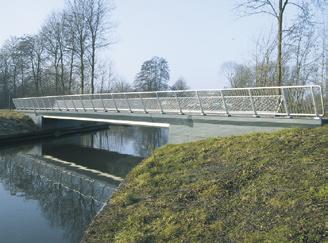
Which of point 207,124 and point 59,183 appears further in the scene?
point 59,183

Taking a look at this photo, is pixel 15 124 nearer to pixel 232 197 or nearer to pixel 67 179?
pixel 67 179

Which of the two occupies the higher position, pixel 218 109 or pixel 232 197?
pixel 218 109

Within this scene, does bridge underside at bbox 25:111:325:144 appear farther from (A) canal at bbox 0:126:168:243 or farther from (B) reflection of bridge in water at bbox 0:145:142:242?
(B) reflection of bridge in water at bbox 0:145:142:242

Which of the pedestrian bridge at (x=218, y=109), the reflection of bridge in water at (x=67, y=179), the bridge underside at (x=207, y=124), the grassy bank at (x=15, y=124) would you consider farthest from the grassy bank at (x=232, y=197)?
the grassy bank at (x=15, y=124)

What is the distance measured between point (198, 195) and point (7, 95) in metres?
51.3

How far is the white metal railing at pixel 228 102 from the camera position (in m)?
13.5

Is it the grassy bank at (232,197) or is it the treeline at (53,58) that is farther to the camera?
the treeline at (53,58)

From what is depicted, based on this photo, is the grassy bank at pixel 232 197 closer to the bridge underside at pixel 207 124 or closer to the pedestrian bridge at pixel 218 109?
the bridge underside at pixel 207 124

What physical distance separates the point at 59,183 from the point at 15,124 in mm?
17031

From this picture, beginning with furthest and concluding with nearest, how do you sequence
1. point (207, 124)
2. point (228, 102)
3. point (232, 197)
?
point (207, 124)
point (228, 102)
point (232, 197)

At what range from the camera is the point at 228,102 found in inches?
638

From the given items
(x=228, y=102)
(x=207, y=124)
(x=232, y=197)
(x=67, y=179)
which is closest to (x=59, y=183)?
(x=67, y=179)

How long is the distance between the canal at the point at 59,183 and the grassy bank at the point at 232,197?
2.03m

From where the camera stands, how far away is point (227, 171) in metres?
10.2
